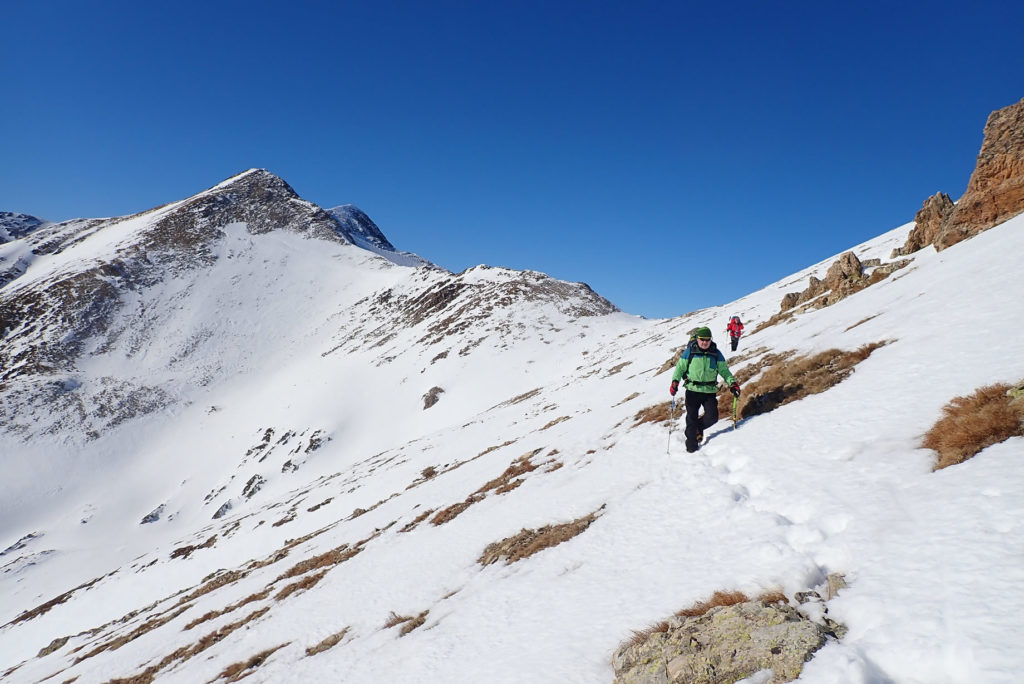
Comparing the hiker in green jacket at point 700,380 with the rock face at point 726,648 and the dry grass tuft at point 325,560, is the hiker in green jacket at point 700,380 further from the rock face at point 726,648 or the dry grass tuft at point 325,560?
the dry grass tuft at point 325,560

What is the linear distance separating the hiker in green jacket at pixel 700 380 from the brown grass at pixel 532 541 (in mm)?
3555

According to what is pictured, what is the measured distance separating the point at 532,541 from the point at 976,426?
8234 mm

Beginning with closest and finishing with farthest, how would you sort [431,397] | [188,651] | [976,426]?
[976,426], [188,651], [431,397]

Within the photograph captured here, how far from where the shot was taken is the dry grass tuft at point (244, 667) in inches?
425

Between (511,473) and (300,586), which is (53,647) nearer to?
(300,586)

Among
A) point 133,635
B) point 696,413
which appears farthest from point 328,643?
point 133,635

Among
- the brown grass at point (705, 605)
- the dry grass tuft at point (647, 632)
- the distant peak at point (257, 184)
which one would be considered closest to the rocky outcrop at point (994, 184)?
the brown grass at point (705, 605)

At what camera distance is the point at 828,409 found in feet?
31.9

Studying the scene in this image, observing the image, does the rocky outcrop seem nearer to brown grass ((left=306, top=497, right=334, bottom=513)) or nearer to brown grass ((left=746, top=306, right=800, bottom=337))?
Result: brown grass ((left=746, top=306, right=800, bottom=337))

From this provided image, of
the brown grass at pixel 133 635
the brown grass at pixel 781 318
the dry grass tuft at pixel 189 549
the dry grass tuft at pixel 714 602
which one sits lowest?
the brown grass at pixel 133 635

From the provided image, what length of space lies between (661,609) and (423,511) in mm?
14375

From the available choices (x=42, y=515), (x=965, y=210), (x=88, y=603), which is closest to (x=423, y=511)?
(x=965, y=210)

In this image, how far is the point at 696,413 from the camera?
11.4 m

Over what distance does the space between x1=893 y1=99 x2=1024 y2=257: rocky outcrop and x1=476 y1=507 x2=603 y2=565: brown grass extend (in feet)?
79.2
